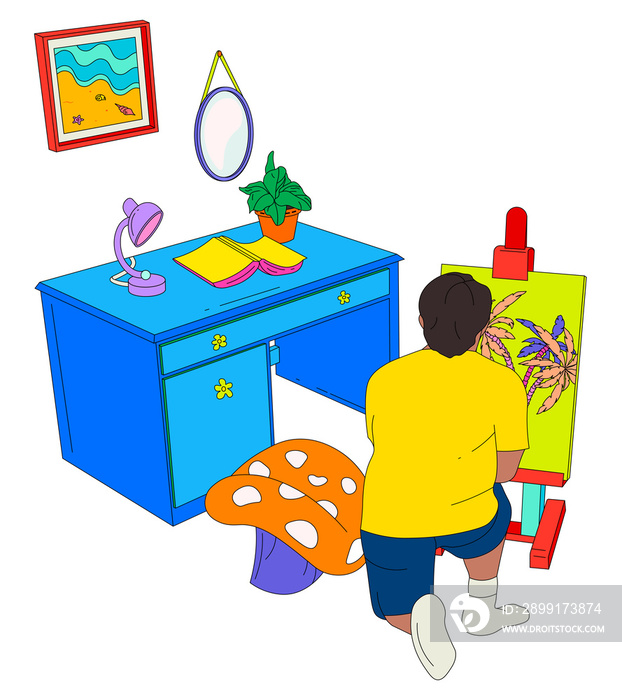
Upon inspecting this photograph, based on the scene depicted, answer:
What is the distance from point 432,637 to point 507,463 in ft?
1.94

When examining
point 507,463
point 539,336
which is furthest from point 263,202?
point 507,463

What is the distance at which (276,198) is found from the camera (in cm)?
498

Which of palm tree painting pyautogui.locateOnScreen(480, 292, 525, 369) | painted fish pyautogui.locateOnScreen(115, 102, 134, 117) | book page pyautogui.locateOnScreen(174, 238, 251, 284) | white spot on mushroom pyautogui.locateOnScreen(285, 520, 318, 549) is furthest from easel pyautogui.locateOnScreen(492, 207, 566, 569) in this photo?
painted fish pyautogui.locateOnScreen(115, 102, 134, 117)

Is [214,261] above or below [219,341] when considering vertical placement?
above

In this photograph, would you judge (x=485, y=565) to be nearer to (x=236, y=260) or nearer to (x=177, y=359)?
(x=177, y=359)

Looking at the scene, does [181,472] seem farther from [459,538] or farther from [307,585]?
[459,538]

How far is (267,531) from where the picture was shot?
387 cm

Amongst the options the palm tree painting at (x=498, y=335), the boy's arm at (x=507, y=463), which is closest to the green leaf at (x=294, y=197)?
the palm tree painting at (x=498, y=335)

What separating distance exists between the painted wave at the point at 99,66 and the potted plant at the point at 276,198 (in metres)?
0.67

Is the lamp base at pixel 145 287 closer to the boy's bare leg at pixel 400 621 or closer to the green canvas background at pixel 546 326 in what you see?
the green canvas background at pixel 546 326

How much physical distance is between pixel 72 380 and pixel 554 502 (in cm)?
201

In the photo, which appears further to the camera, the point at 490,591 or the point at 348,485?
the point at 348,485

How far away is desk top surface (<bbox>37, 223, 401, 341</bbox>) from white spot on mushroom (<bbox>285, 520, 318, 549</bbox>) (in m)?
0.90

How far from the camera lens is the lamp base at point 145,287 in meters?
4.61
